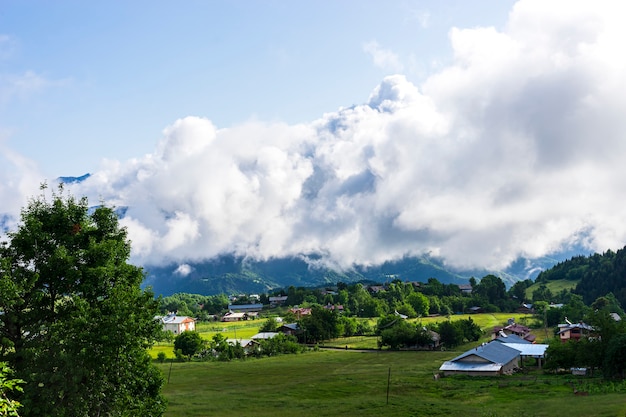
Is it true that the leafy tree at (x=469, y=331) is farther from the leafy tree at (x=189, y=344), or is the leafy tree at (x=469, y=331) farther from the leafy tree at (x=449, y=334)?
the leafy tree at (x=189, y=344)

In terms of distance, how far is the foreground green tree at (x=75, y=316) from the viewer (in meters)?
23.7

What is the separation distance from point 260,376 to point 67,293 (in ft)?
198

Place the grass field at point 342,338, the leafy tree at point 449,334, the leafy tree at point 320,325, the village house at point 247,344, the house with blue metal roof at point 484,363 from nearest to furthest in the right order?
the house with blue metal roof at point 484,363 → the village house at point 247,344 → the leafy tree at point 449,334 → the grass field at point 342,338 → the leafy tree at point 320,325

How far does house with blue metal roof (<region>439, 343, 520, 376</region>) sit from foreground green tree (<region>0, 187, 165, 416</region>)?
61.4 meters

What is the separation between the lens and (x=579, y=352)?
7581cm

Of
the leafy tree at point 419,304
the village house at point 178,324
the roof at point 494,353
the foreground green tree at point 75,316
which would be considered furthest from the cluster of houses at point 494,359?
the village house at point 178,324

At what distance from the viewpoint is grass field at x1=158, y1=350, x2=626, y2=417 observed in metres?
53.3

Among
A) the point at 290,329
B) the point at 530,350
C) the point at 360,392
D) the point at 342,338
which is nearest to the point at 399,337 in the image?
the point at 342,338

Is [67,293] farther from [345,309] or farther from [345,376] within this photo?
[345,309]

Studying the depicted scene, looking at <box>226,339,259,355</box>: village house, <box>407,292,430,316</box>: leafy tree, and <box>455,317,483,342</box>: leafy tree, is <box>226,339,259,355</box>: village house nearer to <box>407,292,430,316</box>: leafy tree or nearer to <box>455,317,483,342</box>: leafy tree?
<box>455,317,483,342</box>: leafy tree

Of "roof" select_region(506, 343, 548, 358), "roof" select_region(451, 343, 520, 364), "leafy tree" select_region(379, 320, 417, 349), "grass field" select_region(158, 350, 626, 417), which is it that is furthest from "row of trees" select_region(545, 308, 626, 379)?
"leafy tree" select_region(379, 320, 417, 349)

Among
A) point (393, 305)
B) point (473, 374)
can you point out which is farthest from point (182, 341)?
point (393, 305)

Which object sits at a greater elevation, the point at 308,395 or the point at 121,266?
the point at 121,266

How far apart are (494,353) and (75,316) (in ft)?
245
